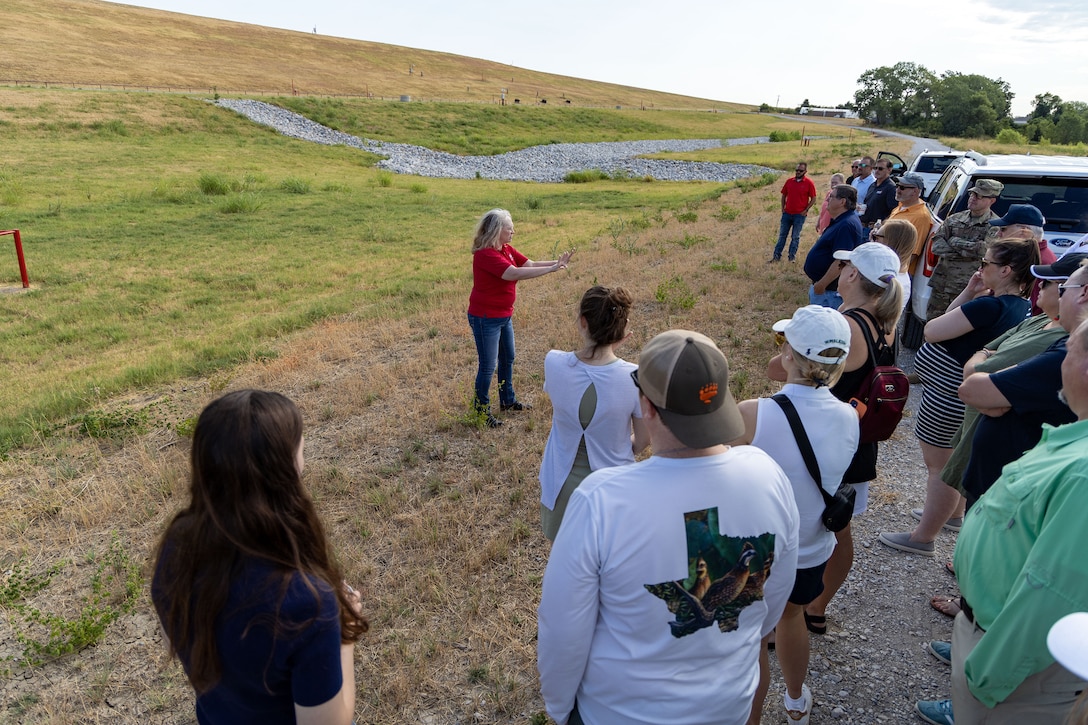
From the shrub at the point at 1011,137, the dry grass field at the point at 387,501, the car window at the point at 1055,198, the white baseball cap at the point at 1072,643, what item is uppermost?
the shrub at the point at 1011,137

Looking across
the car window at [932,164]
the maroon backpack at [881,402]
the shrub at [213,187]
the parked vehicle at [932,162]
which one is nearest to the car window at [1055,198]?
the maroon backpack at [881,402]

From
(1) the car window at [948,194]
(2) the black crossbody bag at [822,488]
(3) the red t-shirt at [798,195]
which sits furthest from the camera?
(3) the red t-shirt at [798,195]

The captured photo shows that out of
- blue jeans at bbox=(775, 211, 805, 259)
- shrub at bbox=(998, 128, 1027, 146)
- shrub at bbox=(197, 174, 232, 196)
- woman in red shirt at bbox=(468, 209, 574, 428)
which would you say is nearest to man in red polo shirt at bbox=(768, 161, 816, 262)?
blue jeans at bbox=(775, 211, 805, 259)

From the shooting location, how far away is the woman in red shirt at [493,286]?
550 cm

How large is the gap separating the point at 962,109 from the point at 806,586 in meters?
99.6

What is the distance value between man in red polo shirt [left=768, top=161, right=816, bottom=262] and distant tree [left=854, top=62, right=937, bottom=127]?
93793mm

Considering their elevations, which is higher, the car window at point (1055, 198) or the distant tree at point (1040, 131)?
the distant tree at point (1040, 131)

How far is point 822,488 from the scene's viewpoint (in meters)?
2.47

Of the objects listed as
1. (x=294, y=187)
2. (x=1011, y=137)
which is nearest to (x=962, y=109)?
(x=1011, y=137)

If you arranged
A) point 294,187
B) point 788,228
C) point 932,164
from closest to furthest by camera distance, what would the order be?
point 788,228, point 932,164, point 294,187

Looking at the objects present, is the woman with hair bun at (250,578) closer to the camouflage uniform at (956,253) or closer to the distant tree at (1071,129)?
the camouflage uniform at (956,253)

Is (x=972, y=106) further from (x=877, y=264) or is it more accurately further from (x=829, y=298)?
(x=877, y=264)

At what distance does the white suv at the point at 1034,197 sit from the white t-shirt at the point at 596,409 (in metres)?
5.27

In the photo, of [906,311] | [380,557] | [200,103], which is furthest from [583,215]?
[200,103]
